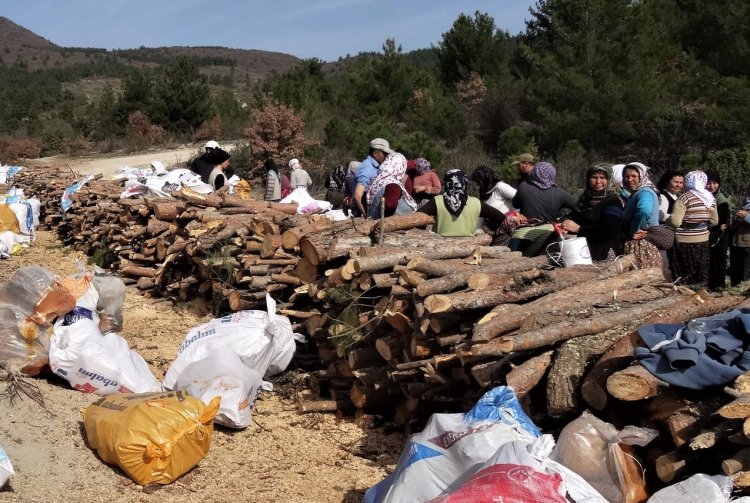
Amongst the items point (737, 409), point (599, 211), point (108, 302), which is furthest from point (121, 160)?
point (737, 409)

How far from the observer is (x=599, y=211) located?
645 cm

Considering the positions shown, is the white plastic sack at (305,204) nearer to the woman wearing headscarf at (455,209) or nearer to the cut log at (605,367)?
Result: the woman wearing headscarf at (455,209)

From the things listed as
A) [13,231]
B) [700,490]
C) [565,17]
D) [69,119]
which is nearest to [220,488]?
[700,490]

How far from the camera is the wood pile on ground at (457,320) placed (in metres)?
3.50

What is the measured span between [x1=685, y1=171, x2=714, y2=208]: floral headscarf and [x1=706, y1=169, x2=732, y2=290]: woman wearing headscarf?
47cm

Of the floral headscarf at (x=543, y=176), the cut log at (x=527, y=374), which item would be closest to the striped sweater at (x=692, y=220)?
the floral headscarf at (x=543, y=176)

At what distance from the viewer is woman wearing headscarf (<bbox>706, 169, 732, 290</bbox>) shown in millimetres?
7862

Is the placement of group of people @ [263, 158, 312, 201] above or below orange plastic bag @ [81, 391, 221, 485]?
above

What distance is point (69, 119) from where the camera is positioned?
36.2 m

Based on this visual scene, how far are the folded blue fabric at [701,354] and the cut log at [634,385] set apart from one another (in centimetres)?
4

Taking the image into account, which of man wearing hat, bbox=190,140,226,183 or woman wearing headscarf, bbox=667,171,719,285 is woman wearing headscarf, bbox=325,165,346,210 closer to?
man wearing hat, bbox=190,140,226,183

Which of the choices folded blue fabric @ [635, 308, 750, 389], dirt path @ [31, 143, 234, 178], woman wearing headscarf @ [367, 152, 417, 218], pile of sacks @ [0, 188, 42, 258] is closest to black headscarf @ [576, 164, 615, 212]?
woman wearing headscarf @ [367, 152, 417, 218]

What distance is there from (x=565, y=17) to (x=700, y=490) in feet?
63.1

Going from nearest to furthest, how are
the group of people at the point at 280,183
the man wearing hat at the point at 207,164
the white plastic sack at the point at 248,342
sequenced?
1. the white plastic sack at the point at 248,342
2. the man wearing hat at the point at 207,164
3. the group of people at the point at 280,183
